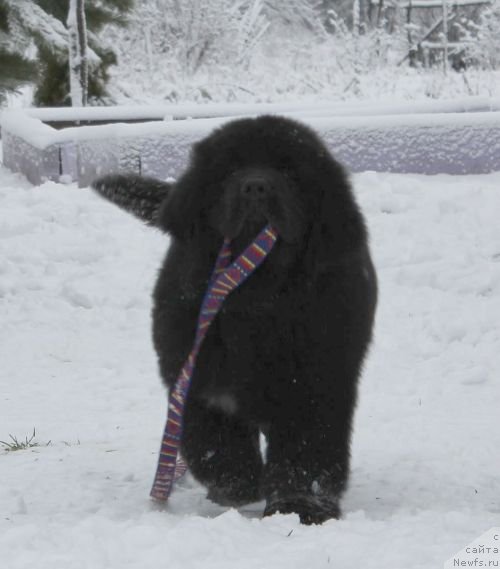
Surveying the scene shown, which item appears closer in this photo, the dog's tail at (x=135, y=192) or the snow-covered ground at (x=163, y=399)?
the snow-covered ground at (x=163, y=399)

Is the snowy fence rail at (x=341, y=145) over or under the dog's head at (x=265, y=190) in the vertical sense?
under

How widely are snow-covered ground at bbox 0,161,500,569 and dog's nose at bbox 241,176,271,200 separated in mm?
896

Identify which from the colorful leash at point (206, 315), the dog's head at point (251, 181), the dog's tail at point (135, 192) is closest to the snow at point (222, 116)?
the dog's tail at point (135, 192)

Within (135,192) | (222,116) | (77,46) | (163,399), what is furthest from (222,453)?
(77,46)

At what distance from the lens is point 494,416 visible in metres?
5.37

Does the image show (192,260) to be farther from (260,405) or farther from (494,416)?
(494,416)

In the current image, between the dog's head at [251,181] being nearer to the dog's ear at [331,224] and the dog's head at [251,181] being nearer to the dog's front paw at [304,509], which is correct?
the dog's ear at [331,224]

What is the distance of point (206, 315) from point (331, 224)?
0.46 metres

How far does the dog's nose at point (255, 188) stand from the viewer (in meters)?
Answer: 3.31

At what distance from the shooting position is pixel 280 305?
11.3 ft

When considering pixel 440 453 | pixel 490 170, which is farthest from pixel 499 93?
pixel 440 453

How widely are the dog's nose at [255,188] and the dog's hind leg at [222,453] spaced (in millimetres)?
702

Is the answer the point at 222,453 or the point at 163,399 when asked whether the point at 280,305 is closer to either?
the point at 222,453

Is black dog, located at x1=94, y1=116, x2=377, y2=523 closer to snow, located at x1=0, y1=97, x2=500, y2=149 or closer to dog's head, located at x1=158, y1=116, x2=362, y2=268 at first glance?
dog's head, located at x1=158, y1=116, x2=362, y2=268
